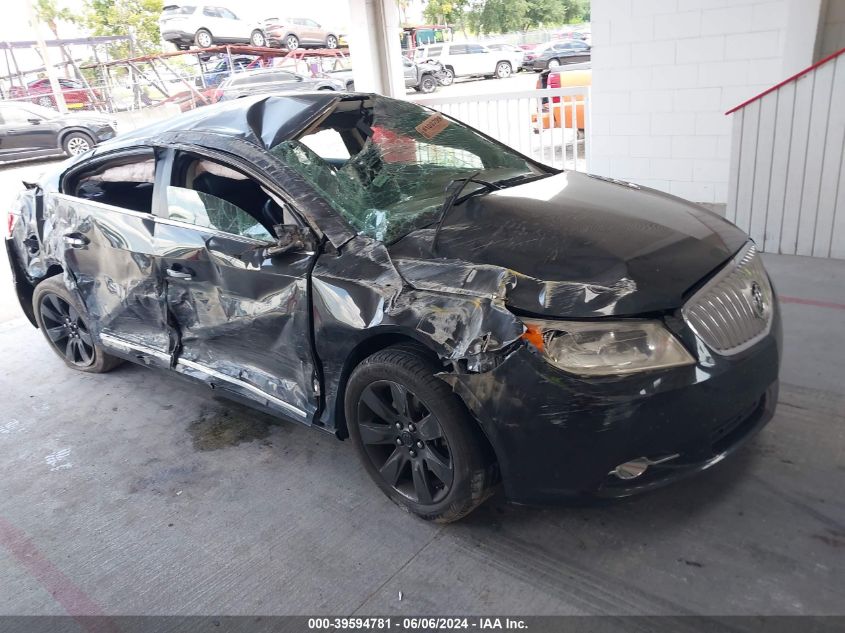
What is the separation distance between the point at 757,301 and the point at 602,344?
0.77 metres

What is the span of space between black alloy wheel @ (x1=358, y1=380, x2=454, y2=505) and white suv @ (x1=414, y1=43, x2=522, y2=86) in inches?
923

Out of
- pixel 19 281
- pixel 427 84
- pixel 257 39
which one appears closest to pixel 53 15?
pixel 257 39

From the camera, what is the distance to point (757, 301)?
2.39 m

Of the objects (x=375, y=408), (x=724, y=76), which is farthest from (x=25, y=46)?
(x=375, y=408)

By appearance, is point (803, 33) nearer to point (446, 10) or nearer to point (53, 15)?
point (446, 10)

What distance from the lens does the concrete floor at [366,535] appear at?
7.04 ft

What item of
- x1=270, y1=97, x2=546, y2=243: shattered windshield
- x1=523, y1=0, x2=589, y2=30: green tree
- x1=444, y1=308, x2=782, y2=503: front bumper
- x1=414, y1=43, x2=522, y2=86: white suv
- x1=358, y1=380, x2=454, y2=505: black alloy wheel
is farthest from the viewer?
x1=523, y1=0, x2=589, y2=30: green tree

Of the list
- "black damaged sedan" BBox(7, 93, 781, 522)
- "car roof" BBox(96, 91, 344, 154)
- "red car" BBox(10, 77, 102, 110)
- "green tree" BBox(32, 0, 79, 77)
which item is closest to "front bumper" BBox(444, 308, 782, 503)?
"black damaged sedan" BBox(7, 93, 781, 522)

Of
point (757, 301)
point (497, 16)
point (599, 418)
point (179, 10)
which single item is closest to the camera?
point (599, 418)

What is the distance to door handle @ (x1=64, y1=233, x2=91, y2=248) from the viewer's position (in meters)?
3.57

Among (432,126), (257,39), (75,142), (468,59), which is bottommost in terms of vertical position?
(75,142)

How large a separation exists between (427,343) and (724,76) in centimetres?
519

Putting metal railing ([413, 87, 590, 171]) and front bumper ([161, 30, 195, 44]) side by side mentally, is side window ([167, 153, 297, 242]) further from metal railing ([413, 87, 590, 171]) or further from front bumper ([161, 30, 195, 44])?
front bumper ([161, 30, 195, 44])

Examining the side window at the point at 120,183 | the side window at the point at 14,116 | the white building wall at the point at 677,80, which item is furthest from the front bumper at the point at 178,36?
the side window at the point at 120,183
